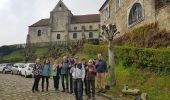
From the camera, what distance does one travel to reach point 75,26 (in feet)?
306

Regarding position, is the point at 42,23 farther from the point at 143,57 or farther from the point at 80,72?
the point at 80,72

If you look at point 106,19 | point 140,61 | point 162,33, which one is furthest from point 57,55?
point 140,61

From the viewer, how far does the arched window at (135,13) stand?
122 feet

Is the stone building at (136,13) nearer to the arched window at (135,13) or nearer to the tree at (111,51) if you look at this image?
the arched window at (135,13)

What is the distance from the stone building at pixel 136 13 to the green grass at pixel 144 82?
638cm

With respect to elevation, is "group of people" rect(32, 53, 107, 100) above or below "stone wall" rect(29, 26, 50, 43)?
below

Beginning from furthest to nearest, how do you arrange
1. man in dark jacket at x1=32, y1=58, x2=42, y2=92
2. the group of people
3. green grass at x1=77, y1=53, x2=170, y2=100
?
man in dark jacket at x1=32, y1=58, x2=42, y2=92, green grass at x1=77, y1=53, x2=170, y2=100, the group of people

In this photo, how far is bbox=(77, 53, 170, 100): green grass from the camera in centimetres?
1792

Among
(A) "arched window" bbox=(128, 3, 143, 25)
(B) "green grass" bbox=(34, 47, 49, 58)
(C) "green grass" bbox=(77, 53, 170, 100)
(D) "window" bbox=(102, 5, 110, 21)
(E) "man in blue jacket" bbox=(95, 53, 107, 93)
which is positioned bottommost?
(C) "green grass" bbox=(77, 53, 170, 100)

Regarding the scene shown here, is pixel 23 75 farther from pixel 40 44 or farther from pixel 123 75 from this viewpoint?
pixel 40 44

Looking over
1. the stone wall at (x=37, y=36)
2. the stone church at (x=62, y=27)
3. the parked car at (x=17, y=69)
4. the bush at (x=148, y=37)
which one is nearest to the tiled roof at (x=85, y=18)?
the stone church at (x=62, y=27)

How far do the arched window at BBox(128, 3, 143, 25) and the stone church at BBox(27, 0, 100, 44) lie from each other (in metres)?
49.3

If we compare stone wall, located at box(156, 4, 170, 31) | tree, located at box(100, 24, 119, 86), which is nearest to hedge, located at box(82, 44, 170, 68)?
tree, located at box(100, 24, 119, 86)

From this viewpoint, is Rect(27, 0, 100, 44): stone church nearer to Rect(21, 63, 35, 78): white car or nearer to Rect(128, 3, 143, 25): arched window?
Rect(128, 3, 143, 25): arched window
